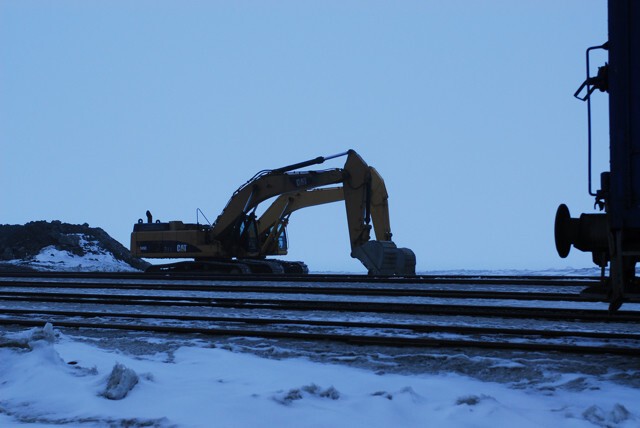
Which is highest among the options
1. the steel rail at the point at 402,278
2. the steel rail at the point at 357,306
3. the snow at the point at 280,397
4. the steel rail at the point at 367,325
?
the steel rail at the point at 402,278

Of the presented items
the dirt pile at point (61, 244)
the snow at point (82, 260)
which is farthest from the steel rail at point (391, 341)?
the dirt pile at point (61, 244)

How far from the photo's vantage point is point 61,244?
36.2 meters

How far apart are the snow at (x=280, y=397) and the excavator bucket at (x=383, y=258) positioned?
1321cm

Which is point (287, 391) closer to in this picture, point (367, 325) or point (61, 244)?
point (367, 325)

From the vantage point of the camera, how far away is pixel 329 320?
9.32 m

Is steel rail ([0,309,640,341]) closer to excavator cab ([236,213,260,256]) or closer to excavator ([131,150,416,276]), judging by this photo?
excavator ([131,150,416,276])

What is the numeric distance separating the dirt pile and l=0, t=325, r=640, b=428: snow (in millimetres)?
28749

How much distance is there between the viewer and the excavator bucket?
1961cm

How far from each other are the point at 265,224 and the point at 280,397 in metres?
20.7

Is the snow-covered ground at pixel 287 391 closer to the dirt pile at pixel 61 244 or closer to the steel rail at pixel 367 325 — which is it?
the steel rail at pixel 367 325

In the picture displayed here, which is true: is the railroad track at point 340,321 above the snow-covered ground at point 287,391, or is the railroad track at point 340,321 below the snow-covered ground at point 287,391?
above

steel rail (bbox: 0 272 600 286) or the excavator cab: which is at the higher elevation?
the excavator cab

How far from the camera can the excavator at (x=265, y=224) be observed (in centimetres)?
2159

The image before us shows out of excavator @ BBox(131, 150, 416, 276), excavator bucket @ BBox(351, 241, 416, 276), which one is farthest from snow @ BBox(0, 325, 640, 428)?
excavator @ BBox(131, 150, 416, 276)
